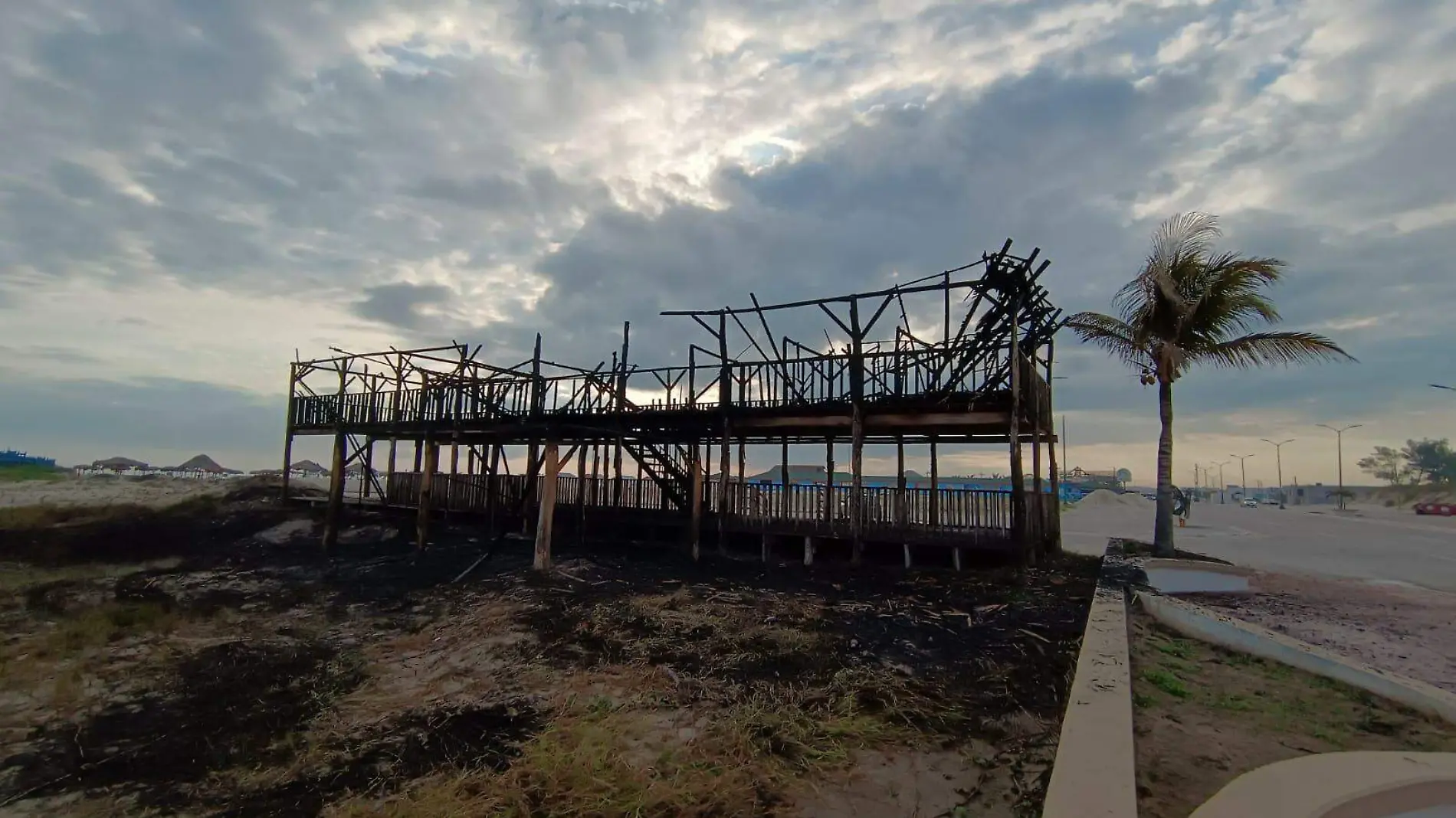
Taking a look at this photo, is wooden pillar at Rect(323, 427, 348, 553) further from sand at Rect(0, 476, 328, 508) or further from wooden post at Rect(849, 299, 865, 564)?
wooden post at Rect(849, 299, 865, 564)

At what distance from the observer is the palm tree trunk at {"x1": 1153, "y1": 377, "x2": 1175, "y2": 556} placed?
1623 cm

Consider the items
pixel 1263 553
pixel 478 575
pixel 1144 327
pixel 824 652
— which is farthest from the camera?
pixel 1263 553

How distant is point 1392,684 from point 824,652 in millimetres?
5515

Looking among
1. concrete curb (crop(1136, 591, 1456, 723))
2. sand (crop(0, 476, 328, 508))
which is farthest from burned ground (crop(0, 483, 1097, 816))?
sand (crop(0, 476, 328, 508))

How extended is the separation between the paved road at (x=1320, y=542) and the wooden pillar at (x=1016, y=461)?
9797mm

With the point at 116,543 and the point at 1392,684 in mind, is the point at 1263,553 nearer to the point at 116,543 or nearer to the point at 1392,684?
the point at 1392,684

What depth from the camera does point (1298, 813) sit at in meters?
3.33

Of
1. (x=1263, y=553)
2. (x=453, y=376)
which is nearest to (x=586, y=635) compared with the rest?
(x=453, y=376)

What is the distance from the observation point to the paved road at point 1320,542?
58.5ft

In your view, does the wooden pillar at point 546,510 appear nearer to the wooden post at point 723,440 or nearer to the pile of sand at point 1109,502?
the wooden post at point 723,440

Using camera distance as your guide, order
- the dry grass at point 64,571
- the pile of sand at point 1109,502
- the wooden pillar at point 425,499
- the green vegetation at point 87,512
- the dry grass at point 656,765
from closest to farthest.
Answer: the dry grass at point 656,765 < the dry grass at point 64,571 < the wooden pillar at point 425,499 < the green vegetation at point 87,512 < the pile of sand at point 1109,502

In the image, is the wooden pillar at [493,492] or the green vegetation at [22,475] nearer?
the wooden pillar at [493,492]

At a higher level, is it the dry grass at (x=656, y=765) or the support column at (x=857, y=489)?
the support column at (x=857, y=489)

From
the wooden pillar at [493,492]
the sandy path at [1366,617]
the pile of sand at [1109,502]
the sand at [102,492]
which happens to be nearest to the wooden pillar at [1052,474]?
the sandy path at [1366,617]
